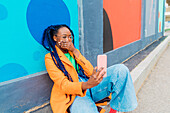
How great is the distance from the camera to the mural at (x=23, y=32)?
170 cm

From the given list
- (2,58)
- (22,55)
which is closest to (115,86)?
(22,55)

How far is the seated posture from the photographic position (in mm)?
1436

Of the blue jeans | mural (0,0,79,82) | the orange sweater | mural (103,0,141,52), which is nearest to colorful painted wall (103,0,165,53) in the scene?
mural (103,0,141,52)

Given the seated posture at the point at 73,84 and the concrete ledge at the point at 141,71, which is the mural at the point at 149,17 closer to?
the concrete ledge at the point at 141,71

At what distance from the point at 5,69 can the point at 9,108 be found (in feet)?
1.59

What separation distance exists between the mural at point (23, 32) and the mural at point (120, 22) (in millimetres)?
1883

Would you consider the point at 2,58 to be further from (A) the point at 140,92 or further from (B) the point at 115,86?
(A) the point at 140,92

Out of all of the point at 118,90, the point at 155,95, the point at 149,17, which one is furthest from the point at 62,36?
the point at 149,17

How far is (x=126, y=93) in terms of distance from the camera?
164 centimetres

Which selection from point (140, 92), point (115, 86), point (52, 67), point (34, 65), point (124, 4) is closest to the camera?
point (52, 67)

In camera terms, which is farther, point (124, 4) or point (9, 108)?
point (124, 4)

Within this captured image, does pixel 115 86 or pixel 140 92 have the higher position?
pixel 115 86

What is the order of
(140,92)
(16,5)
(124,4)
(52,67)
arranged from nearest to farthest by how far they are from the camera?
(52,67)
(16,5)
(140,92)
(124,4)

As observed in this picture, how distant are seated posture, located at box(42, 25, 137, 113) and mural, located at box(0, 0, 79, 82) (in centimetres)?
38
